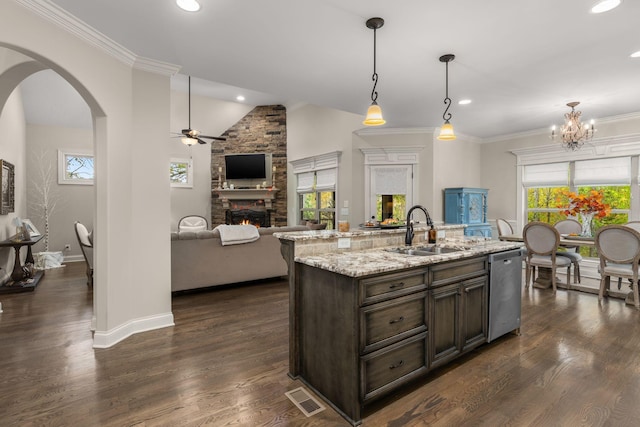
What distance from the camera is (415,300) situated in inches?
84.6

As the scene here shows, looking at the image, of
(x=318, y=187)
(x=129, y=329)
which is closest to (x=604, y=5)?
(x=129, y=329)

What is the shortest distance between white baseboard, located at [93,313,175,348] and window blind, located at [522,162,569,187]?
263 inches

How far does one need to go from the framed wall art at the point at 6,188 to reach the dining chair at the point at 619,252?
8.19 metres

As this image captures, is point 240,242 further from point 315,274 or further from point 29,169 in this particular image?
point 29,169

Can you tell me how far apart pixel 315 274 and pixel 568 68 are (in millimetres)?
3501

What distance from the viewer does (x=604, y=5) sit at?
228 centimetres

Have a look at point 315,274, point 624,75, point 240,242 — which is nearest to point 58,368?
point 315,274

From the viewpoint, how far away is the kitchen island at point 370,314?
6.18 feet

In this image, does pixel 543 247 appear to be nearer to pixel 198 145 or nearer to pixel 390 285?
pixel 390 285

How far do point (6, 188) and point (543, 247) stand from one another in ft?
26.6

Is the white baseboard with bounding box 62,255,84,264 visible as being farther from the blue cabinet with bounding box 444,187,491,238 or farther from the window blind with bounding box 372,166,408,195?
the blue cabinet with bounding box 444,187,491,238

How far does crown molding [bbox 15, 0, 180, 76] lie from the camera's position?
7.25ft

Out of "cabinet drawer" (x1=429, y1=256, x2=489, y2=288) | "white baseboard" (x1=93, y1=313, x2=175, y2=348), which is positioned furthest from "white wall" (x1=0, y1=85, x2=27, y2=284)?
"cabinet drawer" (x1=429, y1=256, x2=489, y2=288)

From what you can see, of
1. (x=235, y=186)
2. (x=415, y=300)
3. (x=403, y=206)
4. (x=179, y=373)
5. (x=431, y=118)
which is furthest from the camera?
(x=235, y=186)
